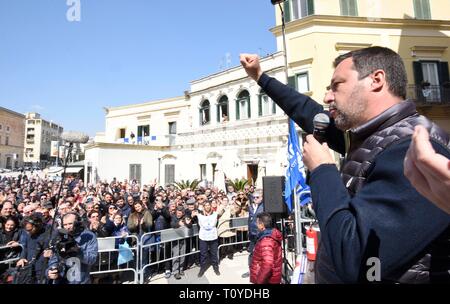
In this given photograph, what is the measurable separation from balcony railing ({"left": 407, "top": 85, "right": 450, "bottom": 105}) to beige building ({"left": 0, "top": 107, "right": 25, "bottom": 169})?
75.5 meters

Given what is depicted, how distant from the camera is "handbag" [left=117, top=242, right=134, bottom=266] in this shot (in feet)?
19.6

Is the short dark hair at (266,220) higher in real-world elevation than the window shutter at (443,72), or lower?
lower

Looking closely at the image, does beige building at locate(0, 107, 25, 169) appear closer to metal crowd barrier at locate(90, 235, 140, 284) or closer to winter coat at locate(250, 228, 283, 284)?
metal crowd barrier at locate(90, 235, 140, 284)

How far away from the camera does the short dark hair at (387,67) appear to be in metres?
1.42

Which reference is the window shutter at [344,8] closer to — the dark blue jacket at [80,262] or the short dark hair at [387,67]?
the dark blue jacket at [80,262]

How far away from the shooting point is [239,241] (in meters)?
9.20

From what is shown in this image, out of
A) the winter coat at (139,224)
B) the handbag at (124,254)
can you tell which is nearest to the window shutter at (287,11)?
the winter coat at (139,224)

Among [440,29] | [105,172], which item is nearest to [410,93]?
[440,29]

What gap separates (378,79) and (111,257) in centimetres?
624

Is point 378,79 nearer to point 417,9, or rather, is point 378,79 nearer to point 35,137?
point 417,9

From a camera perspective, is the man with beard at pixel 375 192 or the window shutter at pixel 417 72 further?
the window shutter at pixel 417 72

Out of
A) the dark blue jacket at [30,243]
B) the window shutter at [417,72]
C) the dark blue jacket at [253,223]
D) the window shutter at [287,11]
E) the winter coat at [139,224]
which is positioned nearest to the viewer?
the dark blue jacket at [30,243]

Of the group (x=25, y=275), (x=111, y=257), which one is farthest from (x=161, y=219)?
(x=25, y=275)
